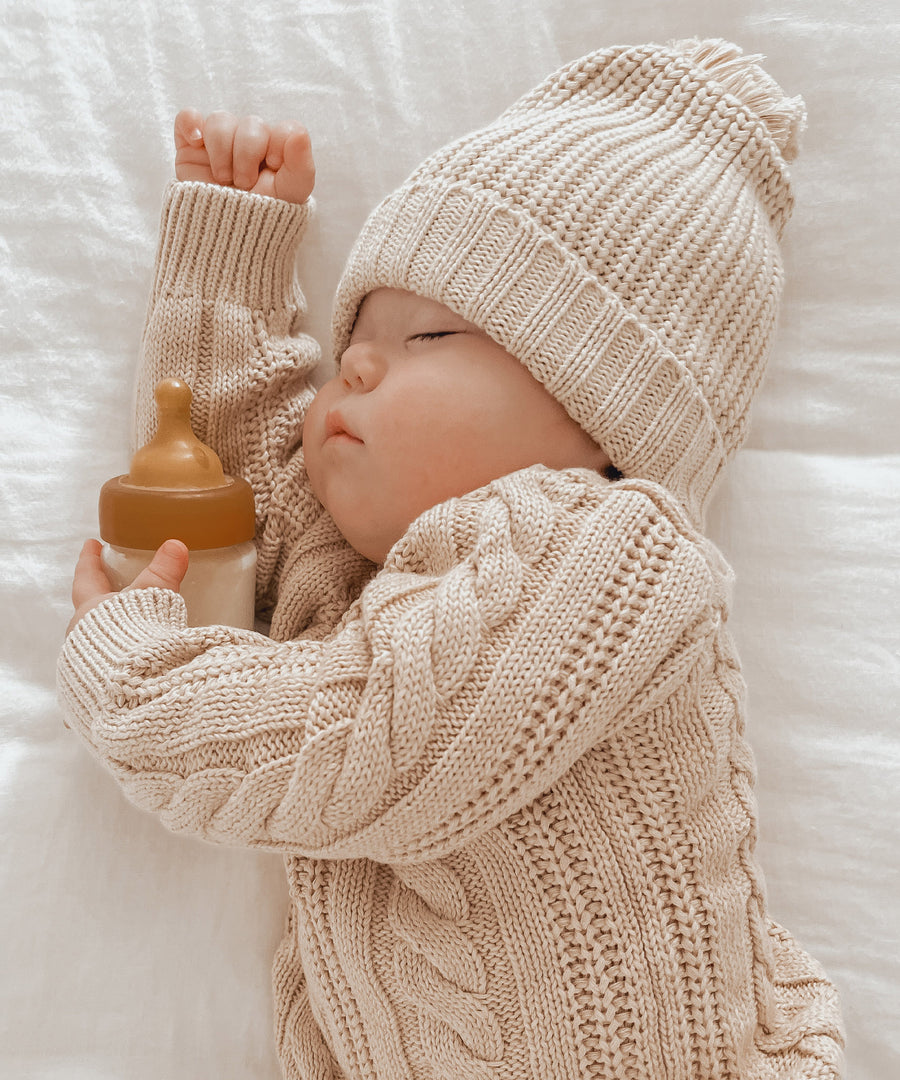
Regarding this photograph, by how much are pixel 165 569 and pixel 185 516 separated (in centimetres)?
5

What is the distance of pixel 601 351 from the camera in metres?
0.94

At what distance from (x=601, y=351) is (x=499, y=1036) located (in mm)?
631

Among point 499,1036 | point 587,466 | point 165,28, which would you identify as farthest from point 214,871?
point 165,28

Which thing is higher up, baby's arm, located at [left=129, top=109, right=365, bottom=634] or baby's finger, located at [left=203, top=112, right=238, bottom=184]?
baby's finger, located at [left=203, top=112, right=238, bottom=184]

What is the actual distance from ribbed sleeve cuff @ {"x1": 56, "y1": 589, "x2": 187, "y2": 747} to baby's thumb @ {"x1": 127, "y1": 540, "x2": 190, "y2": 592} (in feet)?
0.04

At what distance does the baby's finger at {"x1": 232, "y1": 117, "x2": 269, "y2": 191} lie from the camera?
3.60ft

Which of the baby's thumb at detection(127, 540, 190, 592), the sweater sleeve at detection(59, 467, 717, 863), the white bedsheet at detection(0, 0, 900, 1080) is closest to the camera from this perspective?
the sweater sleeve at detection(59, 467, 717, 863)

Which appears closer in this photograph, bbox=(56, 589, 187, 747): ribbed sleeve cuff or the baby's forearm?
bbox=(56, 589, 187, 747): ribbed sleeve cuff

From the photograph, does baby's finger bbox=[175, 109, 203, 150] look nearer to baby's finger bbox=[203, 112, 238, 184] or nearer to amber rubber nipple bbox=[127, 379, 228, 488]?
baby's finger bbox=[203, 112, 238, 184]

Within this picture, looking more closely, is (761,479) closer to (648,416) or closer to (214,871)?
(648,416)

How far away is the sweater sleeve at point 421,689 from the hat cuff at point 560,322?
124mm

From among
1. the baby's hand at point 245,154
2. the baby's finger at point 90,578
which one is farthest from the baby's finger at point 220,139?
the baby's finger at point 90,578

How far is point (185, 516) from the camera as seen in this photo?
3.00ft

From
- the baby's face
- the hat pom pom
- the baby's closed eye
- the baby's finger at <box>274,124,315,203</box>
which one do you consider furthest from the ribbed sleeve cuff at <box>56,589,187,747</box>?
the hat pom pom
